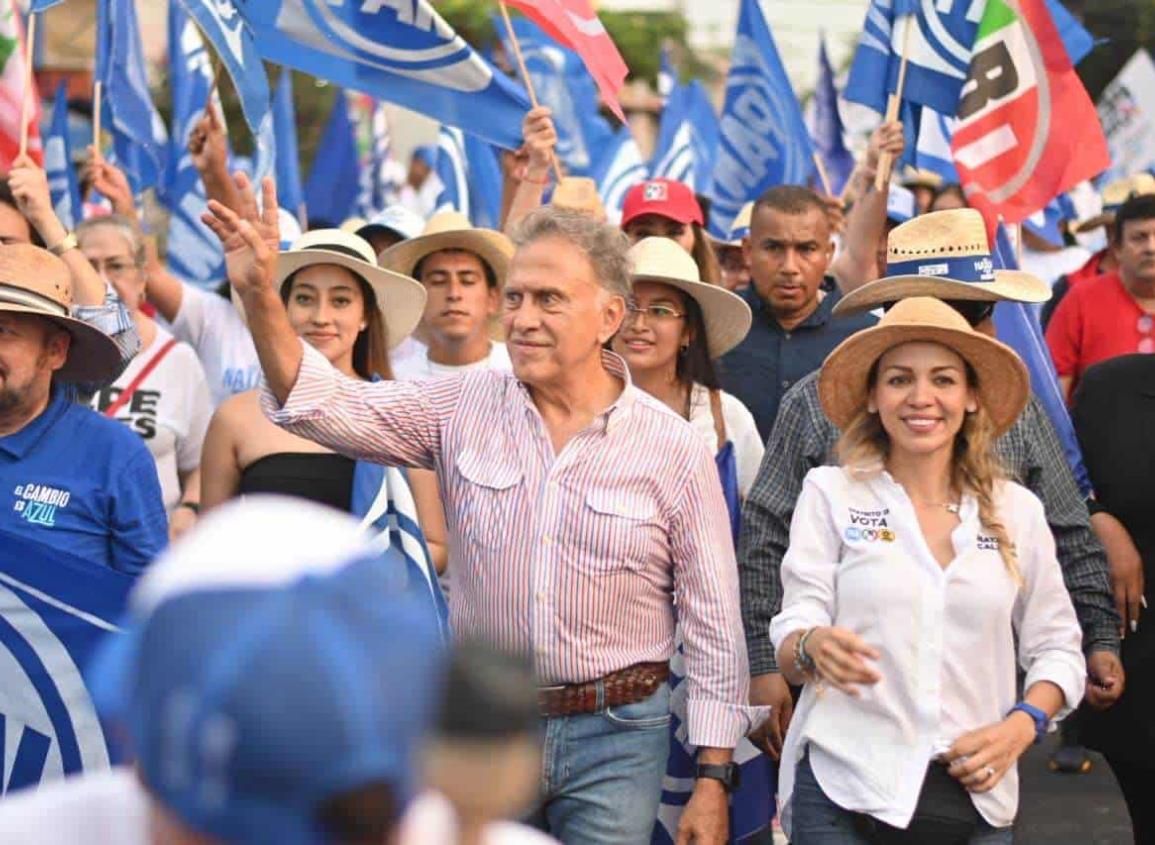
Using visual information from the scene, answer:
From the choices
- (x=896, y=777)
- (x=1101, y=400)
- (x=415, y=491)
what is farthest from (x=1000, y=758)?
(x=415, y=491)

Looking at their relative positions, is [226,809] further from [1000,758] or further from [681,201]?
[681,201]

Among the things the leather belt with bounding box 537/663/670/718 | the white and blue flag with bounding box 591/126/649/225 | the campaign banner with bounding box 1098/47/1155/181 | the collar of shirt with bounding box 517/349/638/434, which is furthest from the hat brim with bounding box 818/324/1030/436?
the campaign banner with bounding box 1098/47/1155/181

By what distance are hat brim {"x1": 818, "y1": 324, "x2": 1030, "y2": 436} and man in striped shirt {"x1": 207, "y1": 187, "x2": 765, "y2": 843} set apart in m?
0.44

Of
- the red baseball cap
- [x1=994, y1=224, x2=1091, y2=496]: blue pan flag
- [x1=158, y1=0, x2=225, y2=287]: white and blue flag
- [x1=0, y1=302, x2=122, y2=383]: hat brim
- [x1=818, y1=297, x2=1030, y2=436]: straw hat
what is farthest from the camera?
[x1=158, y1=0, x2=225, y2=287]: white and blue flag

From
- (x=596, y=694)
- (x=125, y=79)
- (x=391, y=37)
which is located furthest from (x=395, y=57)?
(x=596, y=694)

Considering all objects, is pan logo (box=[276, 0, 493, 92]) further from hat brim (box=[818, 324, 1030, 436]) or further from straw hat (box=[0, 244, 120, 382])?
hat brim (box=[818, 324, 1030, 436])

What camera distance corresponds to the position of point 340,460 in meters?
5.95

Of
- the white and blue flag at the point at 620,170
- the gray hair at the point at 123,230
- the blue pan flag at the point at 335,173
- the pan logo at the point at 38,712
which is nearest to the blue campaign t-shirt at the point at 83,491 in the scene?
the pan logo at the point at 38,712

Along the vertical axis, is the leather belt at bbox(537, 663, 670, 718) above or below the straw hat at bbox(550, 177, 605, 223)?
below

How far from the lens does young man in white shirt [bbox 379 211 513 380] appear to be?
725 centimetres

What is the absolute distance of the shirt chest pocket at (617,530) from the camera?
15.1 ft

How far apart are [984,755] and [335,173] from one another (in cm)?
1114

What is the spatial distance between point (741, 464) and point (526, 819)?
6.05ft

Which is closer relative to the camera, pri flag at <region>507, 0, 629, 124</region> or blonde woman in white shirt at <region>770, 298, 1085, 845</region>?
→ blonde woman in white shirt at <region>770, 298, 1085, 845</region>
